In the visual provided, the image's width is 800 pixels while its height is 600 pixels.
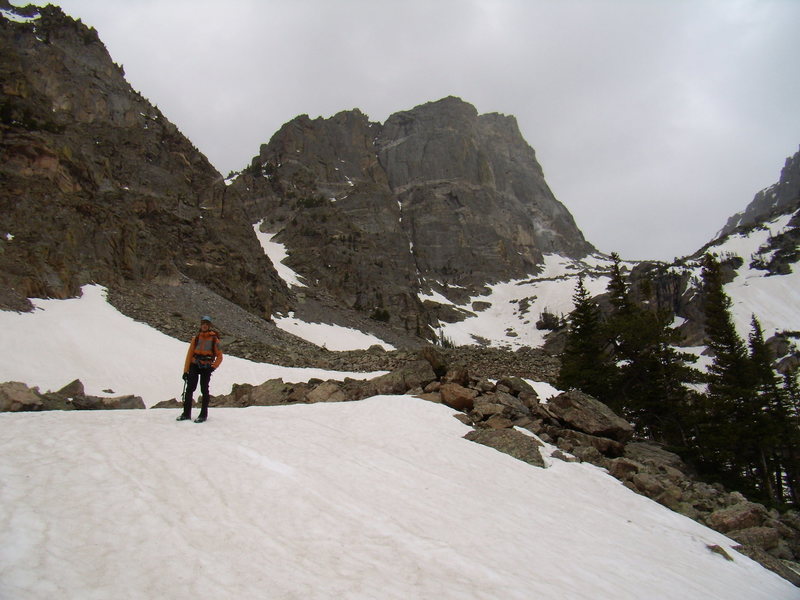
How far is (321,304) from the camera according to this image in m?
75.2

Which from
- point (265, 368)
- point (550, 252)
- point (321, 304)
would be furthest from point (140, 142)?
point (550, 252)

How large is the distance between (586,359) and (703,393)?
269 inches

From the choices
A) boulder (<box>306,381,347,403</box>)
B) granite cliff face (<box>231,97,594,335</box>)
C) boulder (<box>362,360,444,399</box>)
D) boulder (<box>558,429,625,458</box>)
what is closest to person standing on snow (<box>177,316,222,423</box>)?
boulder (<box>306,381,347,403</box>)

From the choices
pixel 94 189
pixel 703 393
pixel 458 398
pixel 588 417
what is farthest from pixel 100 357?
pixel 94 189

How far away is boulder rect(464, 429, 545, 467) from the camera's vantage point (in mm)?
11227

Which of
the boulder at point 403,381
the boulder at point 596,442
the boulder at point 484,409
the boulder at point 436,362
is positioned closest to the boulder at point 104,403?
the boulder at point 403,381

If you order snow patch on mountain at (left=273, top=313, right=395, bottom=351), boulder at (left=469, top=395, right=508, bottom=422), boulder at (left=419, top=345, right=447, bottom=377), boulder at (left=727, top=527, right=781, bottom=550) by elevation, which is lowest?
boulder at (left=727, top=527, right=781, bottom=550)

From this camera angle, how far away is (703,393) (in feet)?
88.1

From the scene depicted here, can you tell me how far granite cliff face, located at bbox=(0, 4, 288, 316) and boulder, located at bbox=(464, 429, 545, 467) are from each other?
92.9 ft

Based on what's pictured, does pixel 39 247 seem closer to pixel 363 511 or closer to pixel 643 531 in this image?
pixel 363 511

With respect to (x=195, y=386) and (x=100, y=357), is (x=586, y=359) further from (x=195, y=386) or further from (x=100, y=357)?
(x=100, y=357)

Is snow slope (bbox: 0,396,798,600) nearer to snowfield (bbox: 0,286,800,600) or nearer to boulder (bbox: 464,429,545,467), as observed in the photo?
snowfield (bbox: 0,286,800,600)

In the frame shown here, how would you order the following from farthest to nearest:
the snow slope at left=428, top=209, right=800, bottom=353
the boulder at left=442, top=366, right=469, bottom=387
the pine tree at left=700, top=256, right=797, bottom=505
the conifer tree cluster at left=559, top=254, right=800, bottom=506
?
1. the snow slope at left=428, top=209, right=800, bottom=353
2. the conifer tree cluster at left=559, top=254, right=800, bottom=506
3. the pine tree at left=700, top=256, right=797, bottom=505
4. the boulder at left=442, top=366, right=469, bottom=387

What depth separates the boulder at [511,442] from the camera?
36.8 feet
